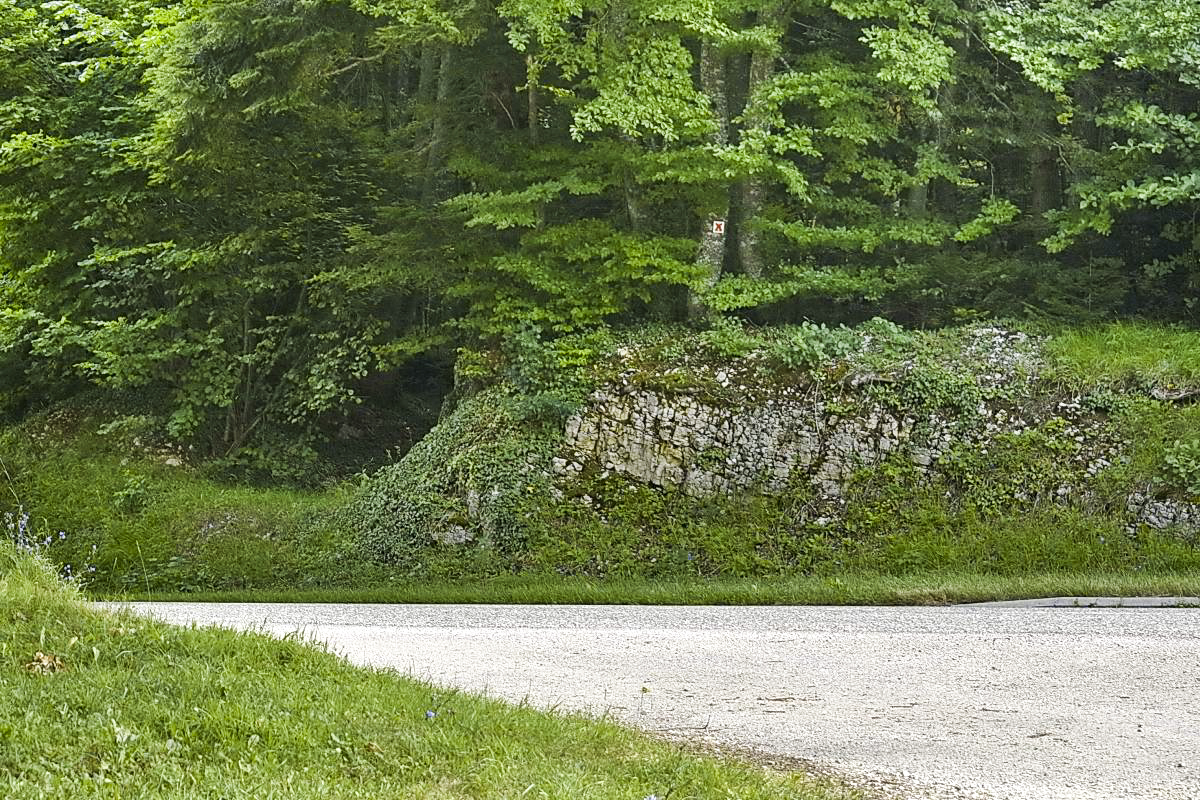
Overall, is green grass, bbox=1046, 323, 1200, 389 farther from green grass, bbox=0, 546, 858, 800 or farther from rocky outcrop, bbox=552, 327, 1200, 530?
green grass, bbox=0, 546, 858, 800

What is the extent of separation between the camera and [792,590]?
1177 cm

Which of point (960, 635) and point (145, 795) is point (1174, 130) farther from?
point (145, 795)

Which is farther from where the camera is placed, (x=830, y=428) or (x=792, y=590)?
(x=830, y=428)

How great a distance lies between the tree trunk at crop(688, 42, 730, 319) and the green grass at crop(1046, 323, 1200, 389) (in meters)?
4.47

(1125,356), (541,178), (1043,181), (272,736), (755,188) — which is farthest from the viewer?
(1043,181)

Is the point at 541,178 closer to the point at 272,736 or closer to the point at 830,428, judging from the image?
the point at 830,428

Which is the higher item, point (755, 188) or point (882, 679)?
point (755, 188)

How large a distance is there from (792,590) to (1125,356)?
220 inches

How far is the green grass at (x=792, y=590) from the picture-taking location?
1119 centimetres

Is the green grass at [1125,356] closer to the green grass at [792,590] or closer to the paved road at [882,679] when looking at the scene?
the green grass at [792,590]

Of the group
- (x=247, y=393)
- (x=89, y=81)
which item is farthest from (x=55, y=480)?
(x=89, y=81)

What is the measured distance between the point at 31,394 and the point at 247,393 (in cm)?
512

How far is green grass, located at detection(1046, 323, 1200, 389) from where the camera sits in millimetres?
13711

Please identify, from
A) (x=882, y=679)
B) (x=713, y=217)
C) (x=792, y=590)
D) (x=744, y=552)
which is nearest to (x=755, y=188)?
(x=713, y=217)
